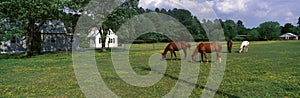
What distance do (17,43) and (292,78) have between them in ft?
112

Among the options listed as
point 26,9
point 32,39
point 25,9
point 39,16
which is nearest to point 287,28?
point 32,39

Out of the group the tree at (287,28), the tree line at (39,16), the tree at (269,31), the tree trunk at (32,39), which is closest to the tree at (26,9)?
the tree line at (39,16)

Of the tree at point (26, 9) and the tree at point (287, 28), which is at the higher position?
the tree at point (287, 28)

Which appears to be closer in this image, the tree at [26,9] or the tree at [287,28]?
the tree at [26,9]

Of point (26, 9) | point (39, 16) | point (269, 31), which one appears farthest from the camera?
point (269, 31)

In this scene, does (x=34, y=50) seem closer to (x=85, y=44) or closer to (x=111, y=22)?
(x=85, y=44)

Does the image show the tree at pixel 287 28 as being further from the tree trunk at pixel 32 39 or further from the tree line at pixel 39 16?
the tree trunk at pixel 32 39

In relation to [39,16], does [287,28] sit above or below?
above

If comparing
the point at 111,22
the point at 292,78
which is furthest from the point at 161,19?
the point at 292,78

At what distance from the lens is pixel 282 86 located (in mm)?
9094

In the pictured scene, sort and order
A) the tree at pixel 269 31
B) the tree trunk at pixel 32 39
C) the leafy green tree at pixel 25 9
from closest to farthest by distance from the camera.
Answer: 1. the leafy green tree at pixel 25 9
2. the tree trunk at pixel 32 39
3. the tree at pixel 269 31

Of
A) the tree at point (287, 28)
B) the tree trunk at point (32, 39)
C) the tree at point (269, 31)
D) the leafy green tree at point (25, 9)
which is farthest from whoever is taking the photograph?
the tree at point (287, 28)

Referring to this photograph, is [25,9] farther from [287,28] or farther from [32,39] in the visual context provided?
[287,28]

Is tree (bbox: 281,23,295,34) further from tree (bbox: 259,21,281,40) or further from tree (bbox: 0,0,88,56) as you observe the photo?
tree (bbox: 0,0,88,56)
